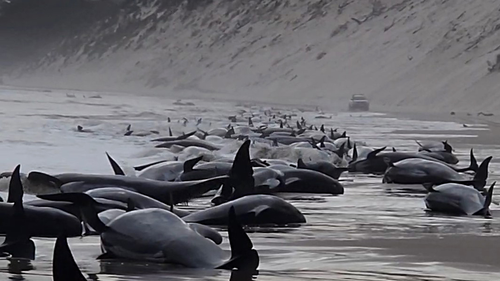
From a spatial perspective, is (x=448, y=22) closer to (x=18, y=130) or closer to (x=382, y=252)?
(x=18, y=130)

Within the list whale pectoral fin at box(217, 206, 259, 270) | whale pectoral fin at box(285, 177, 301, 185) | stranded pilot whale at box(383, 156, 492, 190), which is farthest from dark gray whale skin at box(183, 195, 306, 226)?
stranded pilot whale at box(383, 156, 492, 190)

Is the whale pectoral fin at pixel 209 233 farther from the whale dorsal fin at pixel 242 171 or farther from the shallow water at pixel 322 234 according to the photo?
the whale dorsal fin at pixel 242 171

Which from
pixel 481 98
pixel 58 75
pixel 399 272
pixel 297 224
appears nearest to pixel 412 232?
pixel 297 224

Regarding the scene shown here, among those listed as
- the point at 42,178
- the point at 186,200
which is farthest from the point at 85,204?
the point at 42,178

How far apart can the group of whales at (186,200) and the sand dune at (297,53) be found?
1110 inches

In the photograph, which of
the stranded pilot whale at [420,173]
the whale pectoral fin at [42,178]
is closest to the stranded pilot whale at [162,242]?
the whale pectoral fin at [42,178]

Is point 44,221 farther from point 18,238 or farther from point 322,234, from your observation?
point 322,234

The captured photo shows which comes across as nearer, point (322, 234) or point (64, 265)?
point (64, 265)

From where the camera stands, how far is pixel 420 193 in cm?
896

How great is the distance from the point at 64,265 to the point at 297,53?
66.6 metres

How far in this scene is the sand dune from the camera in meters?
46.8

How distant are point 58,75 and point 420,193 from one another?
354ft

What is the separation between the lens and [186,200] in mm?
7117

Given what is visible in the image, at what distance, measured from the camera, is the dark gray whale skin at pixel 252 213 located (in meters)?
6.24
